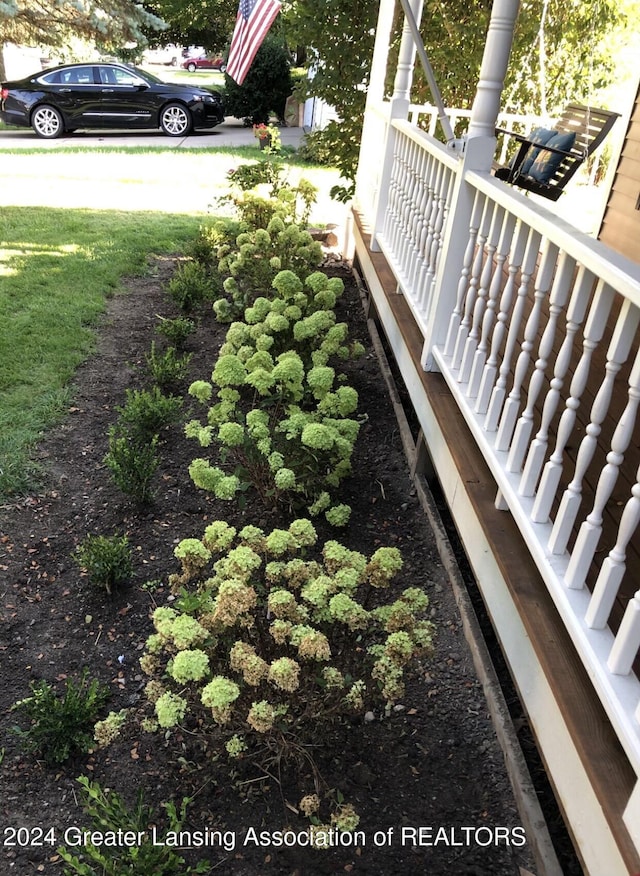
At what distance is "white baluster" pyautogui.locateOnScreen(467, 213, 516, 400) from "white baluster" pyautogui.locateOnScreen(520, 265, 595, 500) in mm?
535

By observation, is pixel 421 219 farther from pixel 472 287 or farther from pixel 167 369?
pixel 167 369

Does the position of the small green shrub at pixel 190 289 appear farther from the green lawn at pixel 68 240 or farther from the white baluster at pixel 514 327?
the white baluster at pixel 514 327

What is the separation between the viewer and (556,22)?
6.73m

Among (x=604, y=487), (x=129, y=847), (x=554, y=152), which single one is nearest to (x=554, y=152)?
(x=554, y=152)

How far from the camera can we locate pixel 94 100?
46.2 feet

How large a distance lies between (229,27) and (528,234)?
26.1m

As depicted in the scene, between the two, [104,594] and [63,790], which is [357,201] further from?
[63,790]

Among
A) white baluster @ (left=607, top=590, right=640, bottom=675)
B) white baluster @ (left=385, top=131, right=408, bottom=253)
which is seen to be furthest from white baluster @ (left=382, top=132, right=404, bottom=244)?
white baluster @ (left=607, top=590, right=640, bottom=675)

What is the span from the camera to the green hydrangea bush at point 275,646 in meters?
2.06

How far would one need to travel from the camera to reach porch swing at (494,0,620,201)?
5.53 meters

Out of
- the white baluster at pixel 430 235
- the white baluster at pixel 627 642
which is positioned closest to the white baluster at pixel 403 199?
the white baluster at pixel 430 235

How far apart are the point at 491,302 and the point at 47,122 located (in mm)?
13937

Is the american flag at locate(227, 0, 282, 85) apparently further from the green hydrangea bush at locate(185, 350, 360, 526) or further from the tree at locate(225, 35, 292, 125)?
the tree at locate(225, 35, 292, 125)

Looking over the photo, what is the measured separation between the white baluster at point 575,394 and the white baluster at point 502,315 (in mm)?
527
